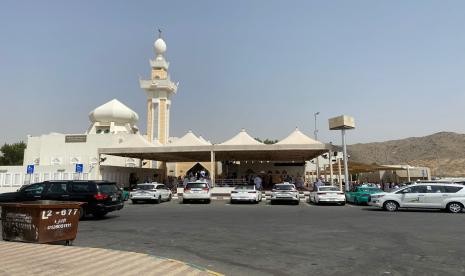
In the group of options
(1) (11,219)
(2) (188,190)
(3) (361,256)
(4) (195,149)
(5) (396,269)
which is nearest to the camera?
(5) (396,269)

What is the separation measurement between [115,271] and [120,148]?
1282 inches

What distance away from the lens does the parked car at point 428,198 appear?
65.1 ft

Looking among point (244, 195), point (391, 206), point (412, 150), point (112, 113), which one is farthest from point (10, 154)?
point (412, 150)

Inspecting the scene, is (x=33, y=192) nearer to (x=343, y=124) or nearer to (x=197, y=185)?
(x=197, y=185)

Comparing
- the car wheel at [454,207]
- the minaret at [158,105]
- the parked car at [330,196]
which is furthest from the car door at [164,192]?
the minaret at [158,105]

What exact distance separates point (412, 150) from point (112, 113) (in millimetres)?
97014

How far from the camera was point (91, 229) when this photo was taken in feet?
42.7

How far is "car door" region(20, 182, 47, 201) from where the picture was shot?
16.3 m

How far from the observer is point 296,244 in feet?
32.1

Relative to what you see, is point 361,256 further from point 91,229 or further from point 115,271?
point 91,229

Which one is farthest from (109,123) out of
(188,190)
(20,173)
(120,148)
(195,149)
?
(188,190)

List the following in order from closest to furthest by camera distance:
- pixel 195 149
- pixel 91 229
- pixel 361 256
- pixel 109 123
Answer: pixel 361 256 → pixel 91 229 → pixel 195 149 → pixel 109 123

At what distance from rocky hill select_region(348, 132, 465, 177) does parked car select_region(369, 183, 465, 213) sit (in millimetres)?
96644

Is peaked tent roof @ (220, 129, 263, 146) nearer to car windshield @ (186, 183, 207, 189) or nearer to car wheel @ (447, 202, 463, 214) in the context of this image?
car windshield @ (186, 183, 207, 189)
